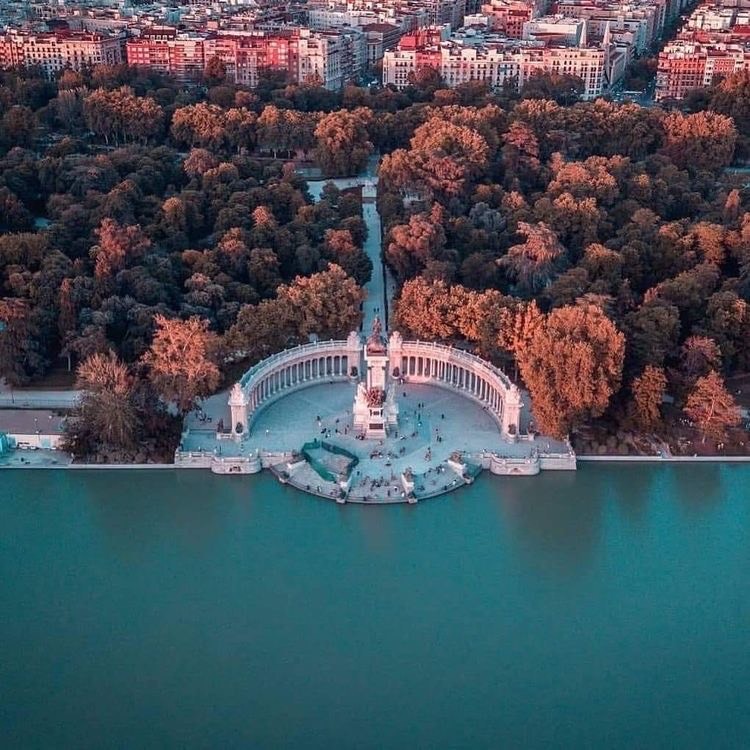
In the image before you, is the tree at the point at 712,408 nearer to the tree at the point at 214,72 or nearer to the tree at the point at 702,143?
the tree at the point at 702,143

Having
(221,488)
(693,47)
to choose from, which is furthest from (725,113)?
(221,488)

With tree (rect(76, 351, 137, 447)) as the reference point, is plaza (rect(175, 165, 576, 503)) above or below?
below

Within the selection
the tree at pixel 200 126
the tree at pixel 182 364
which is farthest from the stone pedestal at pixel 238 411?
the tree at pixel 200 126

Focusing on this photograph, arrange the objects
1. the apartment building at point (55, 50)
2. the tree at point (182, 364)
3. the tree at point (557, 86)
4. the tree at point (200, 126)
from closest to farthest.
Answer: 1. the tree at point (182, 364)
2. the tree at point (200, 126)
3. the tree at point (557, 86)
4. the apartment building at point (55, 50)

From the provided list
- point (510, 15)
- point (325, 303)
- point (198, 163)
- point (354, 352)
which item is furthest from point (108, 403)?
point (510, 15)

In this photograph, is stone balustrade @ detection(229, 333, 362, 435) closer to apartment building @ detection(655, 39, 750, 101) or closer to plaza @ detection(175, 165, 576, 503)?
plaza @ detection(175, 165, 576, 503)

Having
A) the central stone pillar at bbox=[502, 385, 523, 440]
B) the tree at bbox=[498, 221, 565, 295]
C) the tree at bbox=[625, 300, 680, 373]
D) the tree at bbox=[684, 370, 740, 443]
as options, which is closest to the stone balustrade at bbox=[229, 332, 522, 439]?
the central stone pillar at bbox=[502, 385, 523, 440]

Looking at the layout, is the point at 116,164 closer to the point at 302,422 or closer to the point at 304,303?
the point at 304,303

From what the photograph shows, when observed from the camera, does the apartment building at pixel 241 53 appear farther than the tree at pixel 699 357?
Yes

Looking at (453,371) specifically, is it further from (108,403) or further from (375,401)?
(108,403)
